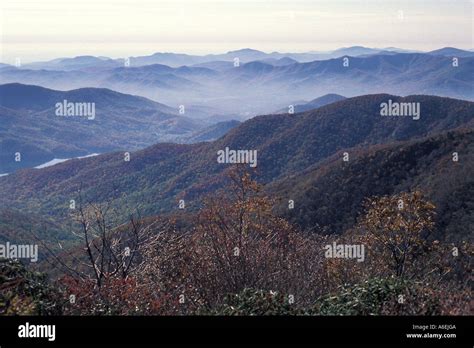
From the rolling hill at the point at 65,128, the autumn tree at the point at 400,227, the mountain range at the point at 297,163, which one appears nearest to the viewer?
the autumn tree at the point at 400,227

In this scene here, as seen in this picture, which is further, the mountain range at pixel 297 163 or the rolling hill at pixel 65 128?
the rolling hill at pixel 65 128

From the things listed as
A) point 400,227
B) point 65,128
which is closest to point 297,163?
point 400,227

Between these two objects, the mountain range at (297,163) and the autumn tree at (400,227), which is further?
the mountain range at (297,163)

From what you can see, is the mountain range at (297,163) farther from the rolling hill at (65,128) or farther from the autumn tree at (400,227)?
the rolling hill at (65,128)

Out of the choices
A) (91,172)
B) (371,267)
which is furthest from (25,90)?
(371,267)

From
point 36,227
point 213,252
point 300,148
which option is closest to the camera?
point 213,252

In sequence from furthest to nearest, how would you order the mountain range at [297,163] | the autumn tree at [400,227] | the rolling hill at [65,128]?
the rolling hill at [65,128], the mountain range at [297,163], the autumn tree at [400,227]

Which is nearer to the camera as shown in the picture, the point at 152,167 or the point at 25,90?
the point at 152,167

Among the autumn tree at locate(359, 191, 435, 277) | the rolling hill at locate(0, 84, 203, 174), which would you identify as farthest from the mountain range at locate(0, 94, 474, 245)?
the rolling hill at locate(0, 84, 203, 174)

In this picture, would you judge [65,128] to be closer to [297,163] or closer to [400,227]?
[297,163]

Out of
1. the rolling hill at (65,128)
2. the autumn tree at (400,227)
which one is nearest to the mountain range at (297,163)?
the autumn tree at (400,227)

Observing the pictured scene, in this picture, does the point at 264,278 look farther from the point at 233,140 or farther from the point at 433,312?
the point at 233,140
